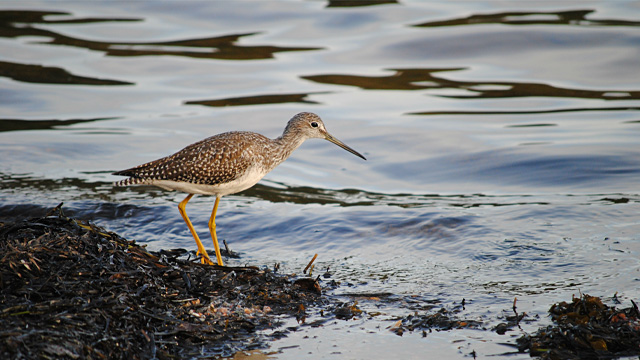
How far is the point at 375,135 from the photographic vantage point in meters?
13.4

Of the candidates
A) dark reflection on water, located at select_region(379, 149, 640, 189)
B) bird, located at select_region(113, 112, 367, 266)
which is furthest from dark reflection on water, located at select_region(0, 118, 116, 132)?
bird, located at select_region(113, 112, 367, 266)

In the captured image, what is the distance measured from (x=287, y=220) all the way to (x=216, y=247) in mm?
1894

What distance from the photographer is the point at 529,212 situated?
8961 millimetres

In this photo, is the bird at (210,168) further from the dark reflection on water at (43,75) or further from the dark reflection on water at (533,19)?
the dark reflection on water at (533,19)

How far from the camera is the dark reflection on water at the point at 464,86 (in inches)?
580

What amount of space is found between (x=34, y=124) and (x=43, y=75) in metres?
3.10

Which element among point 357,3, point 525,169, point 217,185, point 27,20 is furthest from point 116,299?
point 27,20

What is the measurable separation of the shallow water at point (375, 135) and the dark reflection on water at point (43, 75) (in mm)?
56

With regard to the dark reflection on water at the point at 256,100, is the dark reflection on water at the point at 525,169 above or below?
below

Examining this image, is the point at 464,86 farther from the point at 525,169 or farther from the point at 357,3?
the point at 357,3

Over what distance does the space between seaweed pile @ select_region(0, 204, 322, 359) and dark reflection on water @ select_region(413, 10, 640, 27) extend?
1398 cm

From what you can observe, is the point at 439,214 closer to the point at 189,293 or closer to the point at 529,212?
the point at 529,212

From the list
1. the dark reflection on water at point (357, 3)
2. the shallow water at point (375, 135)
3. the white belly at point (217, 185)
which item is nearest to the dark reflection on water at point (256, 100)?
the shallow water at point (375, 135)

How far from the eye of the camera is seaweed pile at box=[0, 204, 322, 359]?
452cm
